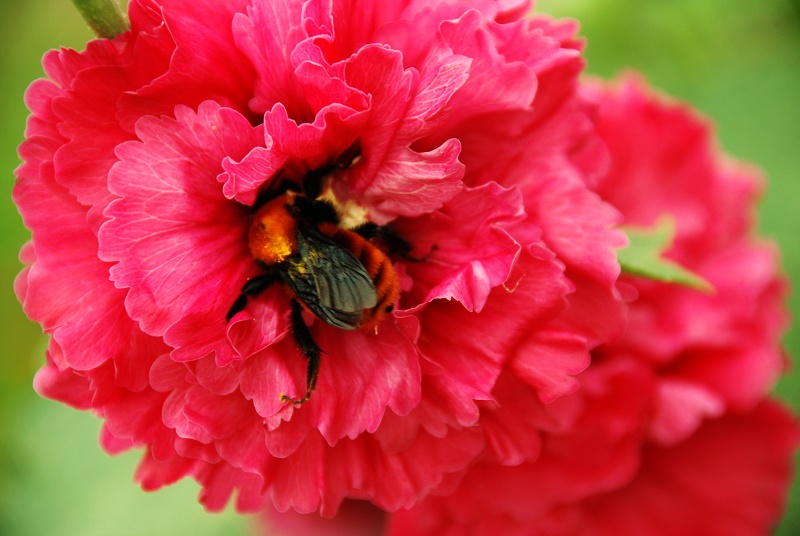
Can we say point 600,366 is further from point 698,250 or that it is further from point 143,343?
point 143,343

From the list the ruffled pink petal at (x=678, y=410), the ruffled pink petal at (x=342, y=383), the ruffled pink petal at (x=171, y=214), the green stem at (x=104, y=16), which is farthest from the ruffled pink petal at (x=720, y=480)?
the green stem at (x=104, y=16)

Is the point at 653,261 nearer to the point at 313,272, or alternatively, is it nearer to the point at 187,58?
the point at 313,272

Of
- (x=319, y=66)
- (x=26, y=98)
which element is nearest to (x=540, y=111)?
(x=319, y=66)

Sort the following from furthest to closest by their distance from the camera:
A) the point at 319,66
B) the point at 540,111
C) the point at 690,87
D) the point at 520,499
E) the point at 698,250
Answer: the point at 690,87 < the point at 698,250 < the point at 520,499 < the point at 540,111 < the point at 319,66

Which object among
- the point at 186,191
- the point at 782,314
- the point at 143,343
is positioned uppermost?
the point at 186,191

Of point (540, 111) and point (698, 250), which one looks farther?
point (698, 250)

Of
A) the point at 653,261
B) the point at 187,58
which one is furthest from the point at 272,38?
the point at 653,261

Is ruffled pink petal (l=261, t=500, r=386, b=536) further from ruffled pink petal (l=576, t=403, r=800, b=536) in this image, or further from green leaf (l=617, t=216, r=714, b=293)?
green leaf (l=617, t=216, r=714, b=293)
